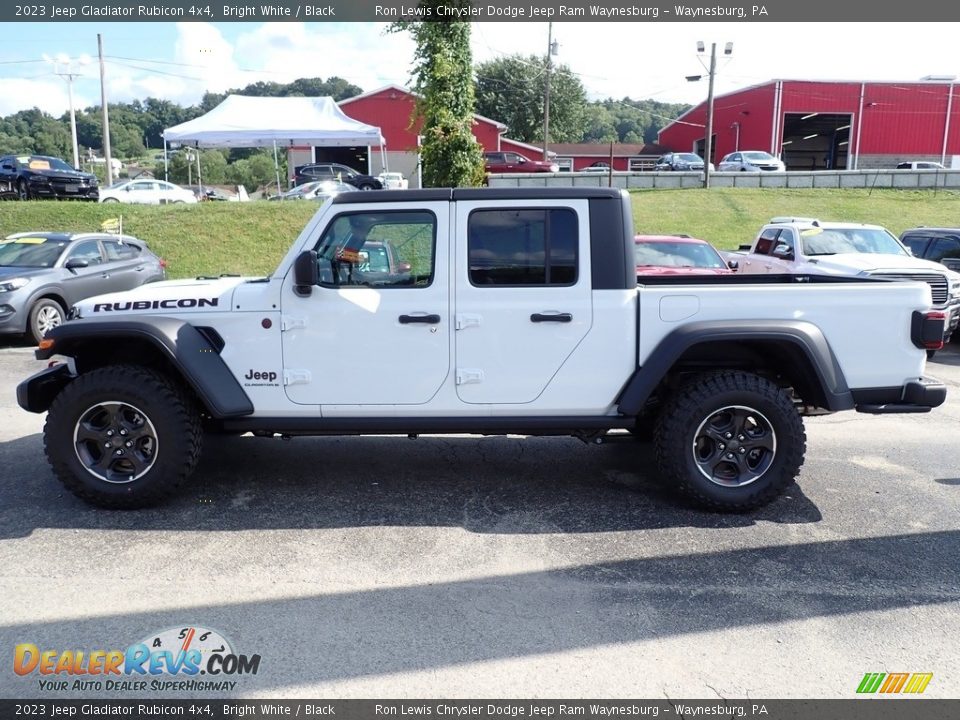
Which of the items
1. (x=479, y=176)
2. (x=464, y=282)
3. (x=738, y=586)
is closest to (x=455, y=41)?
(x=479, y=176)

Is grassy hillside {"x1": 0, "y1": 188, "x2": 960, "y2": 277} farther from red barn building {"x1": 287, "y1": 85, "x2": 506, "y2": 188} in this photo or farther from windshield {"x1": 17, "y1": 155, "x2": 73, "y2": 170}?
red barn building {"x1": 287, "y1": 85, "x2": 506, "y2": 188}

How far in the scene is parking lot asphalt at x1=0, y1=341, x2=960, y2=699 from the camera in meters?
3.14

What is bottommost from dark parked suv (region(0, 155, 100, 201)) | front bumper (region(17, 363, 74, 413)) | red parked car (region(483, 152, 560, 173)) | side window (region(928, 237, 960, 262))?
front bumper (region(17, 363, 74, 413))

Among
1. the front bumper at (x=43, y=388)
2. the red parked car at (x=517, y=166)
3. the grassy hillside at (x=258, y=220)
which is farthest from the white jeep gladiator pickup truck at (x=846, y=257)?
the red parked car at (x=517, y=166)

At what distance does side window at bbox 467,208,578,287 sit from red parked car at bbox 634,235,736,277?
221 inches

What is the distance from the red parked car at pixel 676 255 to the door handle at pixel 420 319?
6.02 metres

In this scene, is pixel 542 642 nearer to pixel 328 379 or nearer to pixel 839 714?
pixel 839 714

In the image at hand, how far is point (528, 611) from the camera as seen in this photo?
11.8ft

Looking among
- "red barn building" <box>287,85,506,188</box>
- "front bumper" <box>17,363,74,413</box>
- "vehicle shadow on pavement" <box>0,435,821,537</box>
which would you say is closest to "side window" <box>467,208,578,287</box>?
"vehicle shadow on pavement" <box>0,435,821,537</box>

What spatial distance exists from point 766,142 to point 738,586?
170 ft

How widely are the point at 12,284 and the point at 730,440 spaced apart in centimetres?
993

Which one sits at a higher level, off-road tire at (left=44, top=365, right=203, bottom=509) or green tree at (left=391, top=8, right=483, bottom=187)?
green tree at (left=391, top=8, right=483, bottom=187)

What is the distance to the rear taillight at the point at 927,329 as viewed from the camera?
459 cm

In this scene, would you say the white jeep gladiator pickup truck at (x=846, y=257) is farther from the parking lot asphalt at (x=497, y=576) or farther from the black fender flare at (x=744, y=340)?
the black fender flare at (x=744, y=340)
